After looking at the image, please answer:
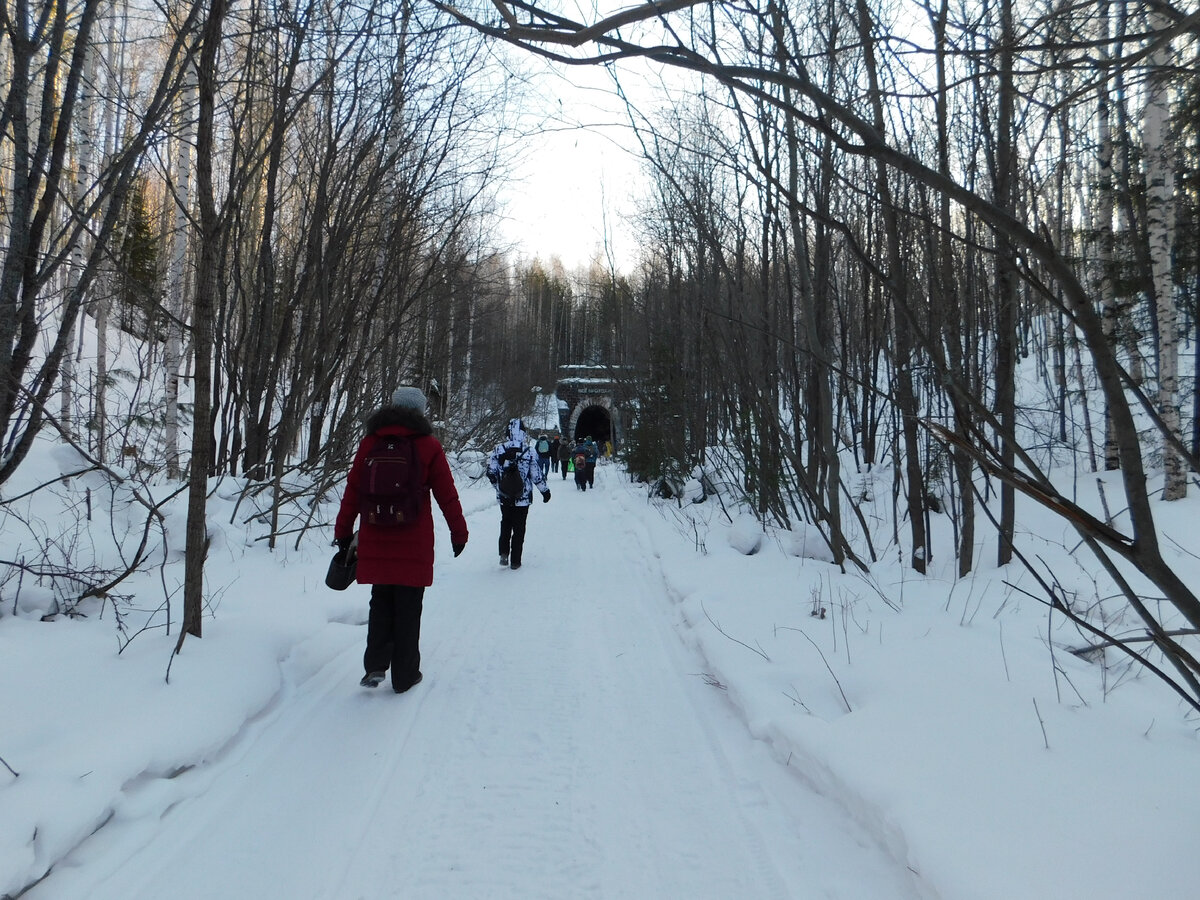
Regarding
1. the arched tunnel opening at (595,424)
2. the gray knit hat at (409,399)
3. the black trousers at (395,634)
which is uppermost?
Answer: the arched tunnel opening at (595,424)

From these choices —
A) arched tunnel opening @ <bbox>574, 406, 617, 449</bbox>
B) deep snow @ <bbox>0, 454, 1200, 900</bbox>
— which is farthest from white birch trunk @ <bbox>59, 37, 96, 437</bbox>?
arched tunnel opening @ <bbox>574, 406, 617, 449</bbox>

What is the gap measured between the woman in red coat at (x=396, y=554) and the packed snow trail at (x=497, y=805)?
201 mm

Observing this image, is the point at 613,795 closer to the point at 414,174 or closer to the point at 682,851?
the point at 682,851

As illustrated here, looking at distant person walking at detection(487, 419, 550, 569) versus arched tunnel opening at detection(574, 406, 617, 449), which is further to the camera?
arched tunnel opening at detection(574, 406, 617, 449)

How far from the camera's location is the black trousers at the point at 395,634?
4227 millimetres

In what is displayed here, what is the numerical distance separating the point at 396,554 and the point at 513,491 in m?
4.28

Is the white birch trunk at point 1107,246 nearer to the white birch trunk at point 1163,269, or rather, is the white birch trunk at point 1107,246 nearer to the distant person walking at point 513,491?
the white birch trunk at point 1163,269

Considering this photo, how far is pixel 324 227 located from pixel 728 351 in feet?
16.7

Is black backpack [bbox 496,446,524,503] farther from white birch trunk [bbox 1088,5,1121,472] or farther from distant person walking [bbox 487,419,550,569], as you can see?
white birch trunk [bbox 1088,5,1121,472]

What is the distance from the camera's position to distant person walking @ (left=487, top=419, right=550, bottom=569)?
28.2 ft

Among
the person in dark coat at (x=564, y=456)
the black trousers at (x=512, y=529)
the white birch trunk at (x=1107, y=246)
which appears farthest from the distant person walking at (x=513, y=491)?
the person in dark coat at (x=564, y=456)

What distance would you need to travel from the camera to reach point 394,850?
253 cm

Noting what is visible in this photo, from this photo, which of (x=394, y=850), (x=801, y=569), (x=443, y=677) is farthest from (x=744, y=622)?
(x=394, y=850)

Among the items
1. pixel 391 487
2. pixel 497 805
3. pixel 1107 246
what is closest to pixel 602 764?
pixel 497 805
